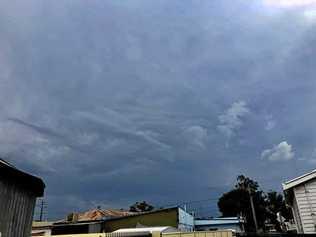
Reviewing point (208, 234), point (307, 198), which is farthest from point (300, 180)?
point (208, 234)

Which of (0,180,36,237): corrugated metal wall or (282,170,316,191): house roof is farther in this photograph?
(282,170,316,191): house roof

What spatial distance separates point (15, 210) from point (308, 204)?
46.2 ft

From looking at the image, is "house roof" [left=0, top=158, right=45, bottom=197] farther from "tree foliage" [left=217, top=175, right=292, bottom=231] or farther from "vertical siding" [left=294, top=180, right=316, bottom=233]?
"tree foliage" [left=217, top=175, right=292, bottom=231]

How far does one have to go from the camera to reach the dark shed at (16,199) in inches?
316

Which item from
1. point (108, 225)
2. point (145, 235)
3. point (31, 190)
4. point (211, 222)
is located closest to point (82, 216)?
point (108, 225)

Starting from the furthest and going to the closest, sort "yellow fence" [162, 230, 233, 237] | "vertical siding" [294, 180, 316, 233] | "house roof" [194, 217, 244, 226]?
"house roof" [194, 217, 244, 226] → "vertical siding" [294, 180, 316, 233] → "yellow fence" [162, 230, 233, 237]

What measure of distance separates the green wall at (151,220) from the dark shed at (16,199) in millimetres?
24695

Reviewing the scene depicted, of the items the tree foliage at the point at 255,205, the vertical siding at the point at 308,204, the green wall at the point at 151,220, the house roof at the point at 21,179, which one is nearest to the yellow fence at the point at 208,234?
the vertical siding at the point at 308,204

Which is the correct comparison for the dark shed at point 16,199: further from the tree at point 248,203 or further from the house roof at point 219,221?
the tree at point 248,203

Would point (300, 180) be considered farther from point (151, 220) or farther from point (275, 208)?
point (275, 208)

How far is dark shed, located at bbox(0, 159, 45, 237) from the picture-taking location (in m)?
8.04

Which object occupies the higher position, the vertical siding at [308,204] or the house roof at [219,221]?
the house roof at [219,221]

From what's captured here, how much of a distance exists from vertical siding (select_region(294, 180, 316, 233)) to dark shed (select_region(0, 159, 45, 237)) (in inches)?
513

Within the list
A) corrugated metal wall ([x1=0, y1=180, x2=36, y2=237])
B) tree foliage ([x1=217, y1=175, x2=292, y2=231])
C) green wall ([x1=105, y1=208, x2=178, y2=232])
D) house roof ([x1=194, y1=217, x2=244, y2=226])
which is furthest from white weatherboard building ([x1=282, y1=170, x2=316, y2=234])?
tree foliage ([x1=217, y1=175, x2=292, y2=231])
